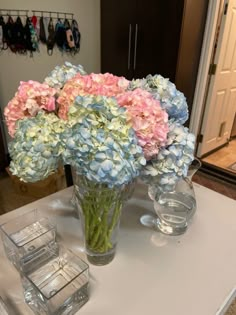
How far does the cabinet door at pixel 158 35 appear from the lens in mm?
2197

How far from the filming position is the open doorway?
2.37 meters

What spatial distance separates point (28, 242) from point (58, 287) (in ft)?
0.58

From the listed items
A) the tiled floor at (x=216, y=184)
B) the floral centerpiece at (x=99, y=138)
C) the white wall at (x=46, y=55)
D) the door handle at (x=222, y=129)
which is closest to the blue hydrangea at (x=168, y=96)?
the floral centerpiece at (x=99, y=138)

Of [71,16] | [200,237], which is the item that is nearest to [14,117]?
[200,237]

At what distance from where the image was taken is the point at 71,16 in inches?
102

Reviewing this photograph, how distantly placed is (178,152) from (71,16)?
252 cm

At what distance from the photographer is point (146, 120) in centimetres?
54

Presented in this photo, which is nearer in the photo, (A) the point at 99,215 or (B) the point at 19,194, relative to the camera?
(A) the point at 99,215

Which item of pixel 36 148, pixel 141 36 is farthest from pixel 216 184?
pixel 36 148

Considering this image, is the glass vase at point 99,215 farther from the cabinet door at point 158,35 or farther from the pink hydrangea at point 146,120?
the cabinet door at point 158,35

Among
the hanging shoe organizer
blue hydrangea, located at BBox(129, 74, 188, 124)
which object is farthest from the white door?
blue hydrangea, located at BBox(129, 74, 188, 124)

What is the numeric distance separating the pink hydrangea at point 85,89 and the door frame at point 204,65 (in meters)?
2.09

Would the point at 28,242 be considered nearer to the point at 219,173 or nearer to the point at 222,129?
the point at 219,173

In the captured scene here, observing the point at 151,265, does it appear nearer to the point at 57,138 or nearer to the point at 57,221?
the point at 57,221
